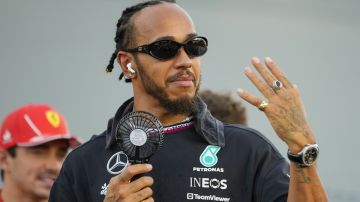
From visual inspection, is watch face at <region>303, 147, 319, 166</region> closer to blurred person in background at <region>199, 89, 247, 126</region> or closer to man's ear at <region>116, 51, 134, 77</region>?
man's ear at <region>116, 51, 134, 77</region>

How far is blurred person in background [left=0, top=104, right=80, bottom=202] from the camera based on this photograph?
6.12 m

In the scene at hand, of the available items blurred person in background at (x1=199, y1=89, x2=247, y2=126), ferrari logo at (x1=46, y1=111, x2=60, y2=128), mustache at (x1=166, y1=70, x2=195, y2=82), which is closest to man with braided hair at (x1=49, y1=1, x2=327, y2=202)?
mustache at (x1=166, y1=70, x2=195, y2=82)

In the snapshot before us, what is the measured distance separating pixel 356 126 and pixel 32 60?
5.07 meters

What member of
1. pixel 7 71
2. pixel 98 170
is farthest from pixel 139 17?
pixel 7 71

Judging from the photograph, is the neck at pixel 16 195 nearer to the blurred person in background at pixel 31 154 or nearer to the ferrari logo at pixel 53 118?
the blurred person in background at pixel 31 154

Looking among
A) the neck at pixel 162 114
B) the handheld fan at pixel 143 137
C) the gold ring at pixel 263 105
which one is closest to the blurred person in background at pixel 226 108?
the neck at pixel 162 114

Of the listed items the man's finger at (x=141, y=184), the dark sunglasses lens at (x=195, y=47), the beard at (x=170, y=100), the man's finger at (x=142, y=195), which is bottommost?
the man's finger at (x=142, y=195)

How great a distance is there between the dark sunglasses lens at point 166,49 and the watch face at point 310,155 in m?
0.88

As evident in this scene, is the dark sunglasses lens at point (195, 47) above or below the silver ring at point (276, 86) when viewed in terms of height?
above

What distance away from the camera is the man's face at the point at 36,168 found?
610cm

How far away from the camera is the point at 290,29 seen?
40.9 feet

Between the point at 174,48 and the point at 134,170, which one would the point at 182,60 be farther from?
the point at 134,170

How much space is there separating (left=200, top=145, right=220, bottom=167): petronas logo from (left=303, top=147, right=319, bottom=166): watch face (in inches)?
21.7

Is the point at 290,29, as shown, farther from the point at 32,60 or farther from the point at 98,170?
the point at 98,170
